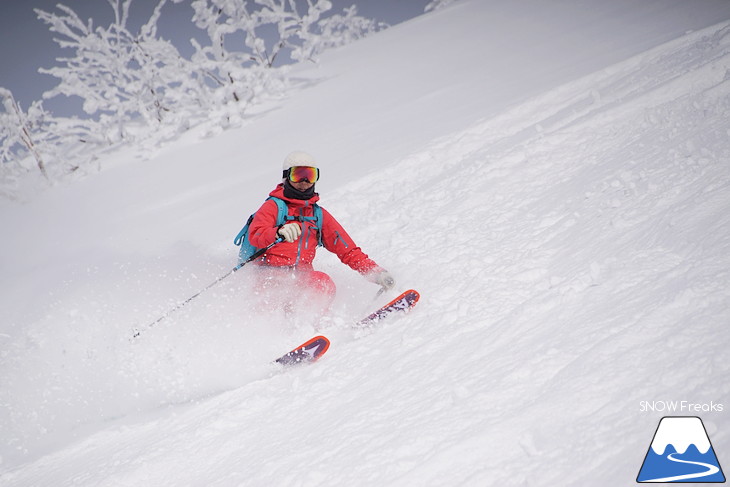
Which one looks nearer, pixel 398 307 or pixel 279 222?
pixel 398 307

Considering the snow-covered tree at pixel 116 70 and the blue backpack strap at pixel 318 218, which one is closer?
the blue backpack strap at pixel 318 218

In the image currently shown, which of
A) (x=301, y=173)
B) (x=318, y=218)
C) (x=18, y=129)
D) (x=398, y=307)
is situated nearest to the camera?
(x=398, y=307)

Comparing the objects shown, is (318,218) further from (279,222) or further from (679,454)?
(679,454)

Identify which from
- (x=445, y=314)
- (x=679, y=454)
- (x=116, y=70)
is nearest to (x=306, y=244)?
(x=445, y=314)

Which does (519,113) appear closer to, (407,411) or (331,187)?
(331,187)

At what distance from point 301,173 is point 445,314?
1834 mm

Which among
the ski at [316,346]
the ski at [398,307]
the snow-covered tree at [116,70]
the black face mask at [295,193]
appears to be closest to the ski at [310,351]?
the ski at [316,346]

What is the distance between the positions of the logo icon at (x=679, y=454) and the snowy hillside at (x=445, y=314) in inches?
1.2

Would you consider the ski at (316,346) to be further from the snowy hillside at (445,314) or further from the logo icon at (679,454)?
the logo icon at (679,454)

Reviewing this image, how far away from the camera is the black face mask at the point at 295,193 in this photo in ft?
12.0

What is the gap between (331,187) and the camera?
630 cm

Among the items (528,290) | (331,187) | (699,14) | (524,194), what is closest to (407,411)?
(528,290)

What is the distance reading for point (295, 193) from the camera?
12.0 feet

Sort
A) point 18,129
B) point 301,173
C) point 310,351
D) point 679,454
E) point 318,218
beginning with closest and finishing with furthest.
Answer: point 679,454, point 310,351, point 301,173, point 318,218, point 18,129
